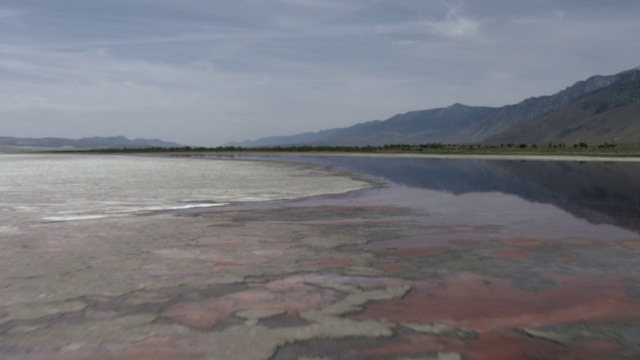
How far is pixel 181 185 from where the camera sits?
2573 centimetres

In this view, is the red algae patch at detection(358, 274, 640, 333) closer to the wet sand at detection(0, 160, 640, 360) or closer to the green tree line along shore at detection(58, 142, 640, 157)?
the wet sand at detection(0, 160, 640, 360)

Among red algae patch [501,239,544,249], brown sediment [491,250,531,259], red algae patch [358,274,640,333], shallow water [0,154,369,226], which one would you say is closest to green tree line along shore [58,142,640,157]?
shallow water [0,154,369,226]

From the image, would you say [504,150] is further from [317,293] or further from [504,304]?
[317,293]

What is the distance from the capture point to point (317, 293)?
296 inches

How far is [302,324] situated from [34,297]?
3.87 metres

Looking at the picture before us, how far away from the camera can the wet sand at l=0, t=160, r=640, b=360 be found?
18.5 feet

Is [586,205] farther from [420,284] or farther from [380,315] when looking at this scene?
[380,315]

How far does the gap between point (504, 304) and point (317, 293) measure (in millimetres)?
2522

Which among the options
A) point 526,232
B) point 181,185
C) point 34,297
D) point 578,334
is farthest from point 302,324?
point 181,185

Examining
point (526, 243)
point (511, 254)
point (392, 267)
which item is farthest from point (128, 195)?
point (511, 254)

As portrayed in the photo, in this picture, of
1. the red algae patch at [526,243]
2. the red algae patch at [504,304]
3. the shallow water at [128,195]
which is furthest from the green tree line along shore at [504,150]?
the red algae patch at [504,304]

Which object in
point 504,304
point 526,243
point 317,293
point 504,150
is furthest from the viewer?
point 504,150

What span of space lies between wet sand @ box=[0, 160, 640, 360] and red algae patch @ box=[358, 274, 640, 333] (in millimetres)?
28

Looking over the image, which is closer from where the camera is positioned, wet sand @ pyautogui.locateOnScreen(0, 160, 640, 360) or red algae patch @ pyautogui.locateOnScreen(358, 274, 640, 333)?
wet sand @ pyautogui.locateOnScreen(0, 160, 640, 360)
